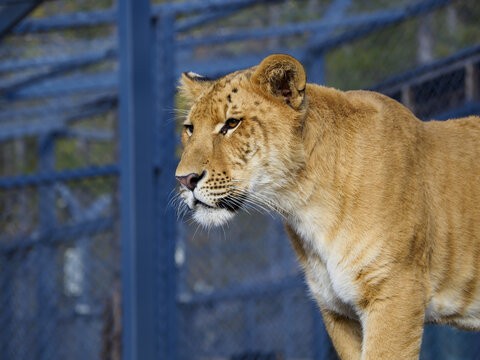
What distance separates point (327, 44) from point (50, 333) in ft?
11.0

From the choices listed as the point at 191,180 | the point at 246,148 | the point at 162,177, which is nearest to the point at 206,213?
the point at 191,180

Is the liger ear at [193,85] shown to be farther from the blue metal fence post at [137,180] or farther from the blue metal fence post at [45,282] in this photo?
the blue metal fence post at [45,282]

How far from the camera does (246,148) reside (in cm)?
223

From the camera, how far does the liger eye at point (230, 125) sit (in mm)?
2266

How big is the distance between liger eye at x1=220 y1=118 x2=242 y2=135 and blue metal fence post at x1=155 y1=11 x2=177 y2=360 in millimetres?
1936

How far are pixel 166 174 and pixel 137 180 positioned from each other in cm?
70

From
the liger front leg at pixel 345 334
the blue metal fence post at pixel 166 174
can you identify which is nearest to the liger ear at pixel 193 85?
the liger front leg at pixel 345 334

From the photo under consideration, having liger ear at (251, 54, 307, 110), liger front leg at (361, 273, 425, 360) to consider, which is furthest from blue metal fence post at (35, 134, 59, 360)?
liger front leg at (361, 273, 425, 360)

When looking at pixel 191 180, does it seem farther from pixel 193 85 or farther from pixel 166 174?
pixel 166 174

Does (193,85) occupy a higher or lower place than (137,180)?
higher

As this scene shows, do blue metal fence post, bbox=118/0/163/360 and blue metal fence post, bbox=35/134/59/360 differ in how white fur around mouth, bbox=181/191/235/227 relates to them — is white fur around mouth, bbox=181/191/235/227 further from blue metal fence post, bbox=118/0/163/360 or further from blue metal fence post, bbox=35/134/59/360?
blue metal fence post, bbox=35/134/59/360

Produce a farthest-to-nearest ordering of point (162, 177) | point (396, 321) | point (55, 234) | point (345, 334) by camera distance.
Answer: point (55, 234) < point (162, 177) < point (345, 334) < point (396, 321)

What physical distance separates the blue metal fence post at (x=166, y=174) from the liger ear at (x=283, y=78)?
2028mm

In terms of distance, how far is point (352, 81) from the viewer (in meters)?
6.84
